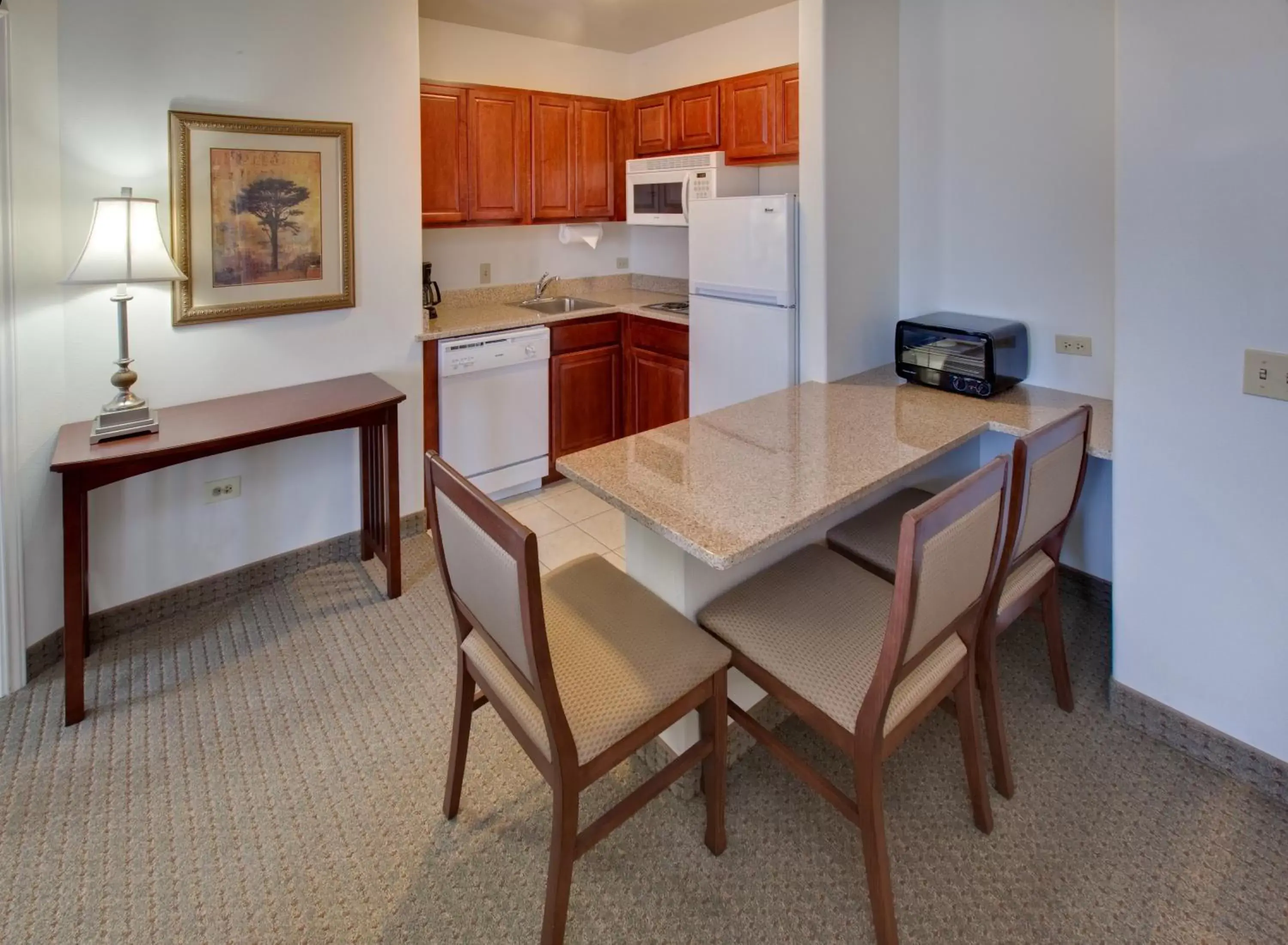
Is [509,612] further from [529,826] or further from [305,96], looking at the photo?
[305,96]

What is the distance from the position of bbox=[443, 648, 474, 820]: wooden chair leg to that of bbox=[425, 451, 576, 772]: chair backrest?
233 millimetres

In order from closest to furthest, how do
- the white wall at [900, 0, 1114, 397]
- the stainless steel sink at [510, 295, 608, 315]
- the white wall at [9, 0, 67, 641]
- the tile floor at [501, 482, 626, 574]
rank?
the white wall at [9, 0, 67, 641], the white wall at [900, 0, 1114, 397], the tile floor at [501, 482, 626, 574], the stainless steel sink at [510, 295, 608, 315]

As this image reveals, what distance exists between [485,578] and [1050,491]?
54.4 inches

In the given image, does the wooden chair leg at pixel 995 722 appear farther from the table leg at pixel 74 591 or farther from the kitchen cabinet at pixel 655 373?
the table leg at pixel 74 591

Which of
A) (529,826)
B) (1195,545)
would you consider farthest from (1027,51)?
(529,826)

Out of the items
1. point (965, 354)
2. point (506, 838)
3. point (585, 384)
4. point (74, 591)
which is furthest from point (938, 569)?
point (585, 384)

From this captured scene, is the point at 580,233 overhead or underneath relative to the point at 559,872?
overhead

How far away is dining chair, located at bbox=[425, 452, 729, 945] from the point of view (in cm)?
132

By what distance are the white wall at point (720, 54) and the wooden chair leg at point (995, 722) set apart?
3.04 metres

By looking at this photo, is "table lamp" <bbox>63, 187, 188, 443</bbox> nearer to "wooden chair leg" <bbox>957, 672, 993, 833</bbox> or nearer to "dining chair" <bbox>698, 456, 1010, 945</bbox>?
"dining chair" <bbox>698, 456, 1010, 945</bbox>

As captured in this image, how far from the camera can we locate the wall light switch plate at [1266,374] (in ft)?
5.61

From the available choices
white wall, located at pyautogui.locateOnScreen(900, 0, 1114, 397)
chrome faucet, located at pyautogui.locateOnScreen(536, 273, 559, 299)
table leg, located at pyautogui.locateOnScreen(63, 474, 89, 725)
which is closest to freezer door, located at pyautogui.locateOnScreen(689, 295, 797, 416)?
white wall, located at pyautogui.locateOnScreen(900, 0, 1114, 397)

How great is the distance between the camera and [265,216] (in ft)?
8.96

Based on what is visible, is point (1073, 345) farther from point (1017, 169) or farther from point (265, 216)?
point (265, 216)
